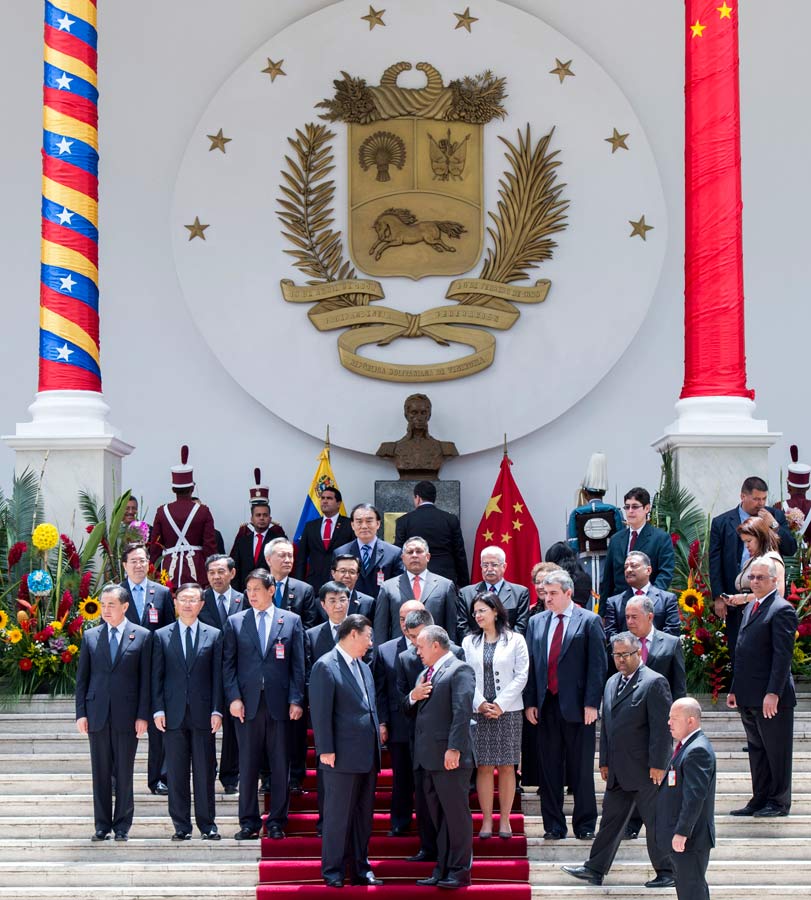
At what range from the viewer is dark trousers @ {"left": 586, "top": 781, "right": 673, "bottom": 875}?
689cm

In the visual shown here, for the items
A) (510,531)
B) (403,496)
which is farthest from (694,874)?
(403,496)

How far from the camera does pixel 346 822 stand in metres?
6.98

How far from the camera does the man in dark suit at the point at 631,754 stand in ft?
22.6

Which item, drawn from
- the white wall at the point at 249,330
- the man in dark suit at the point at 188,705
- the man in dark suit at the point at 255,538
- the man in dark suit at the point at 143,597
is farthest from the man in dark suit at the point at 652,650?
the white wall at the point at 249,330

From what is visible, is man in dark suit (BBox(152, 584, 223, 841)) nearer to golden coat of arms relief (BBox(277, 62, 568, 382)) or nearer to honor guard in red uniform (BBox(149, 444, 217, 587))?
honor guard in red uniform (BBox(149, 444, 217, 587))

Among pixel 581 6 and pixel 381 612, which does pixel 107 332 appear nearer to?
pixel 581 6

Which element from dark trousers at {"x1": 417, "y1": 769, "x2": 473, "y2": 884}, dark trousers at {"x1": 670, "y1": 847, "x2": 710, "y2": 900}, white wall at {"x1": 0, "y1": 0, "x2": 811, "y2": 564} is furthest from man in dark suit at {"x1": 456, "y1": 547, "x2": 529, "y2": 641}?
white wall at {"x1": 0, "y1": 0, "x2": 811, "y2": 564}

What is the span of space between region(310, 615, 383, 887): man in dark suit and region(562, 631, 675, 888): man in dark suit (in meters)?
0.99

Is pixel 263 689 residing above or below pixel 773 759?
above

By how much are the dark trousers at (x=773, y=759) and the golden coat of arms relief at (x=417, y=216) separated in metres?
5.96

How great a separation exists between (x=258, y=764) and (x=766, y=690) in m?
2.49

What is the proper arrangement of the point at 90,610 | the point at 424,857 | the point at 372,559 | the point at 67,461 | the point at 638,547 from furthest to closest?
the point at 67,461, the point at 90,610, the point at 372,559, the point at 638,547, the point at 424,857

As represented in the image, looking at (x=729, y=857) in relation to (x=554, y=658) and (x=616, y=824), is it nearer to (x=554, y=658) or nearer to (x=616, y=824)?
(x=616, y=824)

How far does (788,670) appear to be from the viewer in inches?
295
